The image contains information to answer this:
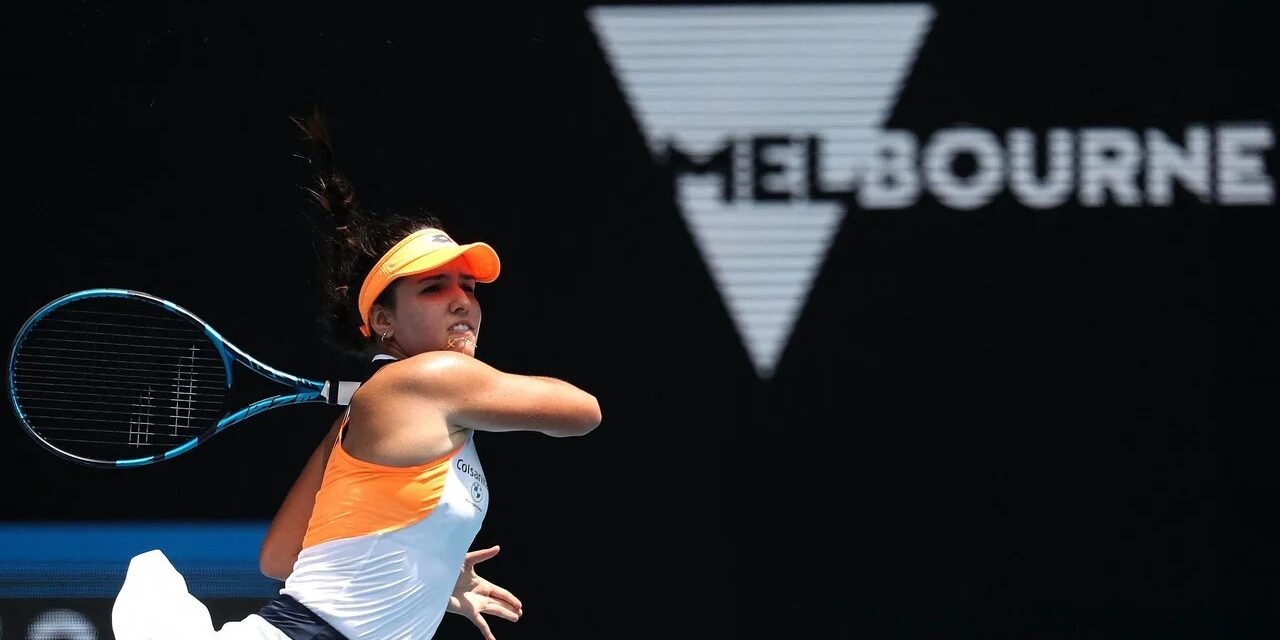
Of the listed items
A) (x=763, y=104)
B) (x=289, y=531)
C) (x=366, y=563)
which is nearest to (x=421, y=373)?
(x=366, y=563)

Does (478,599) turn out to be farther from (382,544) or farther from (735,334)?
(735,334)

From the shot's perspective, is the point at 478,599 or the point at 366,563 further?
the point at 478,599

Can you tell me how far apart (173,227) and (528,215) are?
91 centimetres

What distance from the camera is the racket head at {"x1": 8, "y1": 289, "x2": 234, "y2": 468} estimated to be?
145 inches

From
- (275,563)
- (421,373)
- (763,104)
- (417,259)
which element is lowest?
(275,563)

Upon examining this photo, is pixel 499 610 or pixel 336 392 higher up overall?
pixel 336 392

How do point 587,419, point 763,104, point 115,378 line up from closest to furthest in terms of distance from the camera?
1. point 587,419
2. point 115,378
3. point 763,104

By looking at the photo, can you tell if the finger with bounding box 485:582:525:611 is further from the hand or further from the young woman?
the young woman

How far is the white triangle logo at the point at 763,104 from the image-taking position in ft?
13.1

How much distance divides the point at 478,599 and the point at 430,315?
554 millimetres

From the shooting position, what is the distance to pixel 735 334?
157 inches

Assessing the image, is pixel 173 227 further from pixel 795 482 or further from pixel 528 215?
pixel 795 482

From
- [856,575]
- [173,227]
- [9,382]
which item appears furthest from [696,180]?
[9,382]

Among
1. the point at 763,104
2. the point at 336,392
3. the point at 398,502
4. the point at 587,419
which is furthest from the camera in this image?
the point at 763,104
